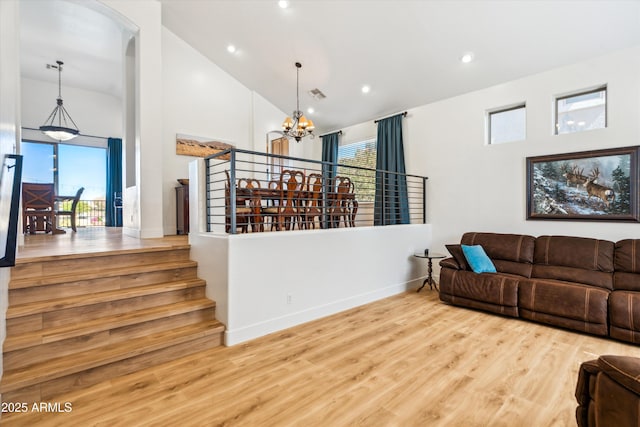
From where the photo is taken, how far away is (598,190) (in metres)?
3.99

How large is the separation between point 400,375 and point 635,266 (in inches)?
120

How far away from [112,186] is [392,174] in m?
7.39

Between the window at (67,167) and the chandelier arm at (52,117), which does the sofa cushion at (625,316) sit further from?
the chandelier arm at (52,117)

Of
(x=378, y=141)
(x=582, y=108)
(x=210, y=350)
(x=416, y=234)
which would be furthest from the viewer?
(x=378, y=141)

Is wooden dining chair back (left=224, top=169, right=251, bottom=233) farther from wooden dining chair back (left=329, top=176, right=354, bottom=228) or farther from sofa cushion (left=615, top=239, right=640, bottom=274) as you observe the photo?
sofa cushion (left=615, top=239, right=640, bottom=274)

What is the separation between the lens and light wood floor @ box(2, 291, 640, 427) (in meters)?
1.91

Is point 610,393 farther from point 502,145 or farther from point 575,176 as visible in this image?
point 502,145

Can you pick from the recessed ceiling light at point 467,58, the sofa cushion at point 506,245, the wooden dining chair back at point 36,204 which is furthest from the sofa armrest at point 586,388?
the wooden dining chair back at point 36,204

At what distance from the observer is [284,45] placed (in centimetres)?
540

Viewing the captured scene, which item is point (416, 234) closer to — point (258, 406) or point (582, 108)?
point (582, 108)

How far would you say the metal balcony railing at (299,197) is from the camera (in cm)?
345

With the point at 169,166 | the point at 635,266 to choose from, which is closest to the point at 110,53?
the point at 169,166

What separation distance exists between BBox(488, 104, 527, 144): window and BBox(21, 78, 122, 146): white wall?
9073 millimetres

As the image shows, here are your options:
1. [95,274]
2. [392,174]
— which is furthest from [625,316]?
[95,274]
